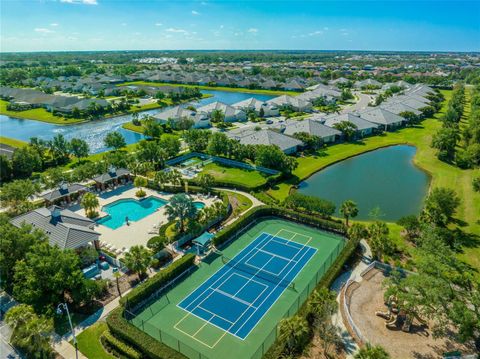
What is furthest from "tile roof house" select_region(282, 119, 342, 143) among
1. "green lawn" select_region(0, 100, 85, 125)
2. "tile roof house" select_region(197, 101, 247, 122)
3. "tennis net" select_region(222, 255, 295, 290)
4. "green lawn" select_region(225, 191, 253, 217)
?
"green lawn" select_region(0, 100, 85, 125)

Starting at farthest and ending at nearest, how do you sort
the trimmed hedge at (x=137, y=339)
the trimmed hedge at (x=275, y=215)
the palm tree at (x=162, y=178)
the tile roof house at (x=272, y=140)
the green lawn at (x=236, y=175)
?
the tile roof house at (x=272, y=140), the green lawn at (x=236, y=175), the palm tree at (x=162, y=178), the trimmed hedge at (x=275, y=215), the trimmed hedge at (x=137, y=339)

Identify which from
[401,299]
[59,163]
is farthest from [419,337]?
[59,163]

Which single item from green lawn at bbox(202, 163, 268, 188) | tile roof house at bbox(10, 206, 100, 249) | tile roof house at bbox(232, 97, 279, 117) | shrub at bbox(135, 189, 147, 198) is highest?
tile roof house at bbox(232, 97, 279, 117)

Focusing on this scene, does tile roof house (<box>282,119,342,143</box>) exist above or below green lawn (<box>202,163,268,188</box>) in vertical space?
above

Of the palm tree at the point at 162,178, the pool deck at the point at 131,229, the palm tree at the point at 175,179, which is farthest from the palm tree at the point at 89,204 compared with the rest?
the palm tree at the point at 175,179

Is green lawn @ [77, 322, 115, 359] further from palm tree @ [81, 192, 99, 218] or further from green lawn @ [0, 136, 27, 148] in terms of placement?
green lawn @ [0, 136, 27, 148]

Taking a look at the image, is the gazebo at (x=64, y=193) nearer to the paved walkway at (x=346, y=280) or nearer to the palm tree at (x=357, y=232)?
the paved walkway at (x=346, y=280)

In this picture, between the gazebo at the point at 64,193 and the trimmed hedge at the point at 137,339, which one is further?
the gazebo at the point at 64,193
